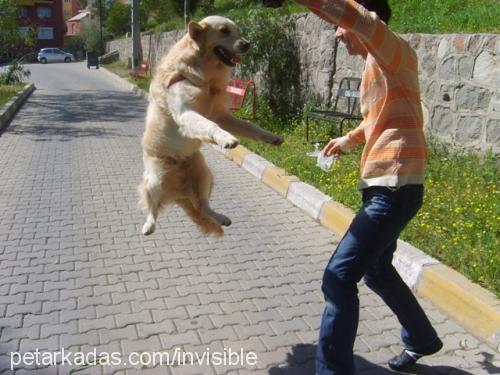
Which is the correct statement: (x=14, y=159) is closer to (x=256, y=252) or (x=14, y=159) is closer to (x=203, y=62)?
(x=256, y=252)

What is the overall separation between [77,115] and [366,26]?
538 inches

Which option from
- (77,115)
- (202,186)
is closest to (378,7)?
(202,186)

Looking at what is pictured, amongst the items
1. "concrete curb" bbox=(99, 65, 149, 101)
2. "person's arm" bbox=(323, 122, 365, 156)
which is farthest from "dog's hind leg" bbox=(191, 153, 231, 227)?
"concrete curb" bbox=(99, 65, 149, 101)

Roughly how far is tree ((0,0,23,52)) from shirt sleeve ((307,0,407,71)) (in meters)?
16.8

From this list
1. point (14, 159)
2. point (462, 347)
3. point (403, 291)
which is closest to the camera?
point (403, 291)

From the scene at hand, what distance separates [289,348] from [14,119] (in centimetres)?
1279

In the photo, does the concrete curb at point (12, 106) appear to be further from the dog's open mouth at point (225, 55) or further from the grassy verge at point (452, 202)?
the dog's open mouth at point (225, 55)

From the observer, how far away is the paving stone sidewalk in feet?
11.6

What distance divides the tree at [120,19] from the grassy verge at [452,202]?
4966 cm

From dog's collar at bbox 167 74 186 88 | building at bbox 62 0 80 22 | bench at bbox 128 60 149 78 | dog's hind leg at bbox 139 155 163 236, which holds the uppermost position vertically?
→ building at bbox 62 0 80 22

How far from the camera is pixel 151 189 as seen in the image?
3930 millimetres

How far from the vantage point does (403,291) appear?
3248 mm

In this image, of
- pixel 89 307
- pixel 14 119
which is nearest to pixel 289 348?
pixel 89 307

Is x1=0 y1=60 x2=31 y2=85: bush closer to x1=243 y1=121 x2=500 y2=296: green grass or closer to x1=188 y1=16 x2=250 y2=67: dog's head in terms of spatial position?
x1=243 y1=121 x2=500 y2=296: green grass
